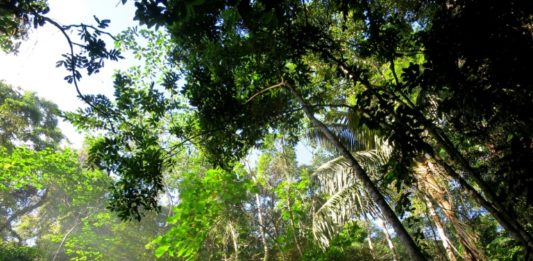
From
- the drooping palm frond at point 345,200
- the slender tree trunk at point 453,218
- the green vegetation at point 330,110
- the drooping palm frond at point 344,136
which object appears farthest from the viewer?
the drooping palm frond at point 344,136

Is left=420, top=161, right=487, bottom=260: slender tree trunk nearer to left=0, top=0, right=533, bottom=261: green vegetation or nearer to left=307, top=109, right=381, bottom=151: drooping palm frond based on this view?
left=0, top=0, right=533, bottom=261: green vegetation

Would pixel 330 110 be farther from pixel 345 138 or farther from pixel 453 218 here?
pixel 453 218

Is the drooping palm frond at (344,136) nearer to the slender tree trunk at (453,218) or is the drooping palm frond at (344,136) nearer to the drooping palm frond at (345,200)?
the drooping palm frond at (345,200)

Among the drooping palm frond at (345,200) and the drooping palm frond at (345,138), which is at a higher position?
the drooping palm frond at (345,138)

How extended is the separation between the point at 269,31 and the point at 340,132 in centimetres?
518

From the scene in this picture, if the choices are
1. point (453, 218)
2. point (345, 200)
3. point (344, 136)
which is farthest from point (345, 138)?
point (453, 218)

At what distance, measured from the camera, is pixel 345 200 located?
7.05 metres

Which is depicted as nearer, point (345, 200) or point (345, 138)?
point (345, 200)

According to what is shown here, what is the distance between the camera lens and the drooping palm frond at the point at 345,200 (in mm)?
6777

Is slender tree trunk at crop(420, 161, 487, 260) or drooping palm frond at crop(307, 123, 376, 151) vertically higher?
drooping palm frond at crop(307, 123, 376, 151)

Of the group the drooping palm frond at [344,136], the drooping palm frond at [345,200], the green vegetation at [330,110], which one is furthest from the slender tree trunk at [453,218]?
the drooping palm frond at [344,136]

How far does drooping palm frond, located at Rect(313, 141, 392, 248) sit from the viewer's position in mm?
6777

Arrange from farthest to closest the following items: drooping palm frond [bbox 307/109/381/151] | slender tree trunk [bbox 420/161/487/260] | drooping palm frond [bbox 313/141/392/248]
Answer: drooping palm frond [bbox 307/109/381/151], drooping palm frond [bbox 313/141/392/248], slender tree trunk [bbox 420/161/487/260]

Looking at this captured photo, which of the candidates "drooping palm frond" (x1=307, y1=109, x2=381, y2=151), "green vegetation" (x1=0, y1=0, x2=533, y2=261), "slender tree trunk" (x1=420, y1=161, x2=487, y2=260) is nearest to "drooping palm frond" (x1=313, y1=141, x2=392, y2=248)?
"green vegetation" (x1=0, y1=0, x2=533, y2=261)
